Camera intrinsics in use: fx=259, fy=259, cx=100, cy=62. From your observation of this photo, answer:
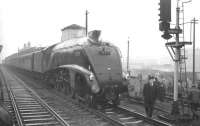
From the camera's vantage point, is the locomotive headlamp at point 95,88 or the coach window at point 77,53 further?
the coach window at point 77,53

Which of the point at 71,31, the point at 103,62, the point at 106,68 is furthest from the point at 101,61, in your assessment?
the point at 71,31

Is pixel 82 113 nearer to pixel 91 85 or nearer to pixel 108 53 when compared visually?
pixel 91 85

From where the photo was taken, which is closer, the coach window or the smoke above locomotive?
the smoke above locomotive

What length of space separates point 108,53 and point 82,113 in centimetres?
309

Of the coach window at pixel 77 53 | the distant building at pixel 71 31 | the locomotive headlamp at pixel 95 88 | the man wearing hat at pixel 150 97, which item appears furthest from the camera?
the distant building at pixel 71 31

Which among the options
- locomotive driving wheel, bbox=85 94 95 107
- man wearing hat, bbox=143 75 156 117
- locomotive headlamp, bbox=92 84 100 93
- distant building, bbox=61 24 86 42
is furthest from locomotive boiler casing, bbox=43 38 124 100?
distant building, bbox=61 24 86 42

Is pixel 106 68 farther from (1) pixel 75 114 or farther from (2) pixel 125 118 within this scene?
(2) pixel 125 118

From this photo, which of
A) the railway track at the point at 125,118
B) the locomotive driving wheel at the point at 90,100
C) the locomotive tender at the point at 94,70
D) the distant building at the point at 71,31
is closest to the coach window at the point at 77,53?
the locomotive tender at the point at 94,70

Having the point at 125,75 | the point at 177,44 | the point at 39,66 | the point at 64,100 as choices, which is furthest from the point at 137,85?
the point at 39,66

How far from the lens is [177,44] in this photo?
9.71 metres

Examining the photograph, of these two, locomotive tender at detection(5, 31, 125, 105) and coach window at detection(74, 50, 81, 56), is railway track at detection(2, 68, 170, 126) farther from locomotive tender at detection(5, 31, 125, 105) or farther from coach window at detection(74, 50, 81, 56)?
coach window at detection(74, 50, 81, 56)

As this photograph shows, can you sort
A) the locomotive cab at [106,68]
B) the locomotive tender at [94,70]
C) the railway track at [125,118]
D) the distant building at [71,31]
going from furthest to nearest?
the distant building at [71,31]
the locomotive cab at [106,68]
the locomotive tender at [94,70]
the railway track at [125,118]

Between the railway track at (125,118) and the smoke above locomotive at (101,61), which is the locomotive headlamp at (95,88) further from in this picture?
the railway track at (125,118)

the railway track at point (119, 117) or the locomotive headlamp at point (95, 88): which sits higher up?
the locomotive headlamp at point (95, 88)
